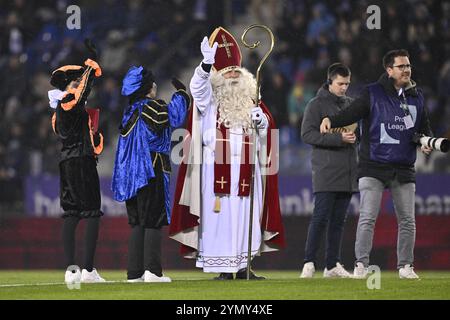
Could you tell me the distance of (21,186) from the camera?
1803 cm

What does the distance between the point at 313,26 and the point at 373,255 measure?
5.14 m

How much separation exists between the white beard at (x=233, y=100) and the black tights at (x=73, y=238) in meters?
1.60

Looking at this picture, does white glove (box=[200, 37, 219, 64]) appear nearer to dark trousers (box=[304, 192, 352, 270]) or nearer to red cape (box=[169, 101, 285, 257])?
Answer: red cape (box=[169, 101, 285, 257])

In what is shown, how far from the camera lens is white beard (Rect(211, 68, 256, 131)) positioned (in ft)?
38.3

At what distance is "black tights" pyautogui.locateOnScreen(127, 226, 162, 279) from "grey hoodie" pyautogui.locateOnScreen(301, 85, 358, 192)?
207 cm

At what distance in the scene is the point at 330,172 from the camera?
40.6 feet

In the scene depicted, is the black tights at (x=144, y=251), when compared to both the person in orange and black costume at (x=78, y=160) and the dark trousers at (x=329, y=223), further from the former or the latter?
the dark trousers at (x=329, y=223)

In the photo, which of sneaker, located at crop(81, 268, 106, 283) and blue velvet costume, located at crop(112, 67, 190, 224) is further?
sneaker, located at crop(81, 268, 106, 283)

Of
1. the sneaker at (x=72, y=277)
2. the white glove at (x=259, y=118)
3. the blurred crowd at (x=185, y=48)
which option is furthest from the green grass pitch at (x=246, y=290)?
the blurred crowd at (x=185, y=48)

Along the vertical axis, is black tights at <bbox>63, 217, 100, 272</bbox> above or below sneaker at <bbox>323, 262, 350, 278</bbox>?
above

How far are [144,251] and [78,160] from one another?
1129 mm

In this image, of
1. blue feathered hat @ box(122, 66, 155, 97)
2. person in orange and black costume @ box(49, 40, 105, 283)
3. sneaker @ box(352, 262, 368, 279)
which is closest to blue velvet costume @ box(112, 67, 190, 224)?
blue feathered hat @ box(122, 66, 155, 97)

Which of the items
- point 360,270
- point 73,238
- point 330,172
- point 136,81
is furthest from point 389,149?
point 73,238

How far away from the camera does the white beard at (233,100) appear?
11.7m
